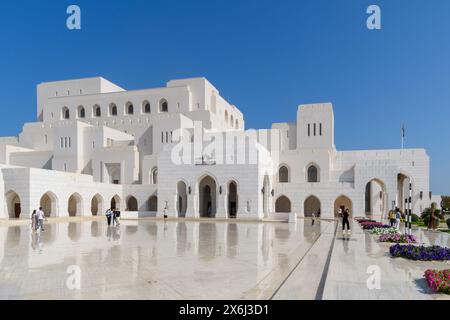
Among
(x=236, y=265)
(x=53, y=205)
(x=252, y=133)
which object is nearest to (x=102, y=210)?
(x=53, y=205)

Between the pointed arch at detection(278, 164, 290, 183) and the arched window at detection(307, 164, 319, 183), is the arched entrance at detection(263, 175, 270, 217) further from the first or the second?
the arched window at detection(307, 164, 319, 183)

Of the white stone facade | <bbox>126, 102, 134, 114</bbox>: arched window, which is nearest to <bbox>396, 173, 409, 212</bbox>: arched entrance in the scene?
the white stone facade

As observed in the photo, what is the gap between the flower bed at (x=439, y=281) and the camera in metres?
6.82

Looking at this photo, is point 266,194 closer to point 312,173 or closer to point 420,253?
point 312,173

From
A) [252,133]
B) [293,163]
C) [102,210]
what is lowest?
[102,210]

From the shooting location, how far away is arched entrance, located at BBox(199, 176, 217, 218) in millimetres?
36875

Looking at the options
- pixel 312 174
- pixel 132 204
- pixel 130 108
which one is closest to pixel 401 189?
pixel 312 174

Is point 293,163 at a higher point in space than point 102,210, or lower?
higher

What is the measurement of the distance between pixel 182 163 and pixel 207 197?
287 inches

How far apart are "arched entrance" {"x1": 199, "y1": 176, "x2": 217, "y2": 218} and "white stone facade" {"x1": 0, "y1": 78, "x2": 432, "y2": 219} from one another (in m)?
0.12

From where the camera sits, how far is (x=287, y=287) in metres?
7.20
